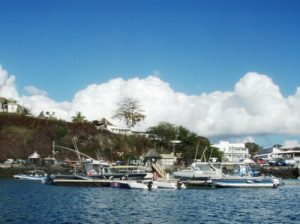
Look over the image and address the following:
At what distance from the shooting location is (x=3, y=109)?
16600 cm

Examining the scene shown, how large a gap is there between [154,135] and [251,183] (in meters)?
91.7

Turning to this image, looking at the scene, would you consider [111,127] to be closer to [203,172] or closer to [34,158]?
[34,158]

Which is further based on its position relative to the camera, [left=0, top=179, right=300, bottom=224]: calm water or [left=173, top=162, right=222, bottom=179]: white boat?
[left=173, top=162, right=222, bottom=179]: white boat

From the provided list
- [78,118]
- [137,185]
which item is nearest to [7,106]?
[78,118]

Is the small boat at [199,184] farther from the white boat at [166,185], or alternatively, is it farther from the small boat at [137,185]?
the small boat at [137,185]

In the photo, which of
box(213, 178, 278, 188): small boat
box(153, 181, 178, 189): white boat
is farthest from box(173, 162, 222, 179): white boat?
box(153, 181, 178, 189): white boat

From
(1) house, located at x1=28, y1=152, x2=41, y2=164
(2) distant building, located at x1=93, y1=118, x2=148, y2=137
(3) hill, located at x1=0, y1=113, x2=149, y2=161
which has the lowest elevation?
(1) house, located at x1=28, y1=152, x2=41, y2=164

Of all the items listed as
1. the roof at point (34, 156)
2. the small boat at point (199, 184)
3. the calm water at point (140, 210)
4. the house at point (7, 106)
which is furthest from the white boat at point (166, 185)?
the house at point (7, 106)

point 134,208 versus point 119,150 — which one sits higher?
point 119,150

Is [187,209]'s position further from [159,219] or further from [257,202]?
[257,202]

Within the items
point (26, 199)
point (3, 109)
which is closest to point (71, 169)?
point (3, 109)

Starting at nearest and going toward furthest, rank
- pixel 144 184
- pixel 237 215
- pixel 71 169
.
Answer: pixel 237 215, pixel 144 184, pixel 71 169

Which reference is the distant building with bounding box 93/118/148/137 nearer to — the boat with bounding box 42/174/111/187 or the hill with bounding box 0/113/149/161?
the hill with bounding box 0/113/149/161

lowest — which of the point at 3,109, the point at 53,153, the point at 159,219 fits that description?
the point at 159,219
